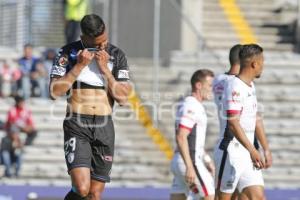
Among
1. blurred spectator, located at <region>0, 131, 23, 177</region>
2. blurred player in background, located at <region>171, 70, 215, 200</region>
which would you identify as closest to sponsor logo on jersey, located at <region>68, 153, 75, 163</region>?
blurred player in background, located at <region>171, 70, 215, 200</region>

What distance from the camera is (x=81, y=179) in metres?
10.4

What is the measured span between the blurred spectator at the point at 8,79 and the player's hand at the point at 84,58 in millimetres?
10397

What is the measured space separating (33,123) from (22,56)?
2.11m

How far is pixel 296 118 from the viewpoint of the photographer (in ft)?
66.4

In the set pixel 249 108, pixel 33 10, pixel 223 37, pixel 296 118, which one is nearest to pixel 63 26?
pixel 33 10

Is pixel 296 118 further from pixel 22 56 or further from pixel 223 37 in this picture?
pixel 22 56

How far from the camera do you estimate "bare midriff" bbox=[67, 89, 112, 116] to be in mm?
10617

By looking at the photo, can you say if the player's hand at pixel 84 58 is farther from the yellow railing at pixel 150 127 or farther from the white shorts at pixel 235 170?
the yellow railing at pixel 150 127

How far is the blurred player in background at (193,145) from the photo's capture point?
12852mm

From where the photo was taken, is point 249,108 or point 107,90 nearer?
point 107,90

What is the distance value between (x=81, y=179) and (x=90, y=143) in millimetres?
447

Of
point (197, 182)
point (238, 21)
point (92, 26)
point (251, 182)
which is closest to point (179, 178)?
point (197, 182)

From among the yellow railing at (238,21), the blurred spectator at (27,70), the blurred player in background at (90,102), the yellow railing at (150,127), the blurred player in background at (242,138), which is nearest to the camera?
the blurred player in background at (90,102)

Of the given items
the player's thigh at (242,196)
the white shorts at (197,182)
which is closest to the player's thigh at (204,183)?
the white shorts at (197,182)
